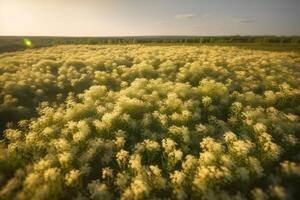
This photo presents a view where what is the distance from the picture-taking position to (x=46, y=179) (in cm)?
607

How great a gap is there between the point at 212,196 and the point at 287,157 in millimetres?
3107

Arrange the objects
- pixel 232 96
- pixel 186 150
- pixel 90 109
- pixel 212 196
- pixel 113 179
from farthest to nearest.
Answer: pixel 232 96 → pixel 90 109 → pixel 186 150 → pixel 113 179 → pixel 212 196

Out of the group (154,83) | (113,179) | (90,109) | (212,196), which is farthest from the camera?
(154,83)

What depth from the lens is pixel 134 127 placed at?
337 inches

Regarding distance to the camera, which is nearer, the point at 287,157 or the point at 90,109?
the point at 287,157

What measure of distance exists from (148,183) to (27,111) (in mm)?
6739

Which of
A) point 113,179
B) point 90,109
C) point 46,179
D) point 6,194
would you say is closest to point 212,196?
point 113,179

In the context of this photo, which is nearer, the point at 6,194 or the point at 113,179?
the point at 6,194

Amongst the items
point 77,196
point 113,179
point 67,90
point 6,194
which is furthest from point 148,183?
point 67,90

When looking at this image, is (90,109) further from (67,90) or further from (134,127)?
(67,90)

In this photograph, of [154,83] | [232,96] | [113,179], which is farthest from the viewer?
[154,83]

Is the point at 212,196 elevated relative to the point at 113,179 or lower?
elevated

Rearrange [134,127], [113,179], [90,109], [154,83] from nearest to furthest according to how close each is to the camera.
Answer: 1. [113,179]
2. [134,127]
3. [90,109]
4. [154,83]

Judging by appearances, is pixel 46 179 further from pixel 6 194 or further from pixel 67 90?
pixel 67 90
